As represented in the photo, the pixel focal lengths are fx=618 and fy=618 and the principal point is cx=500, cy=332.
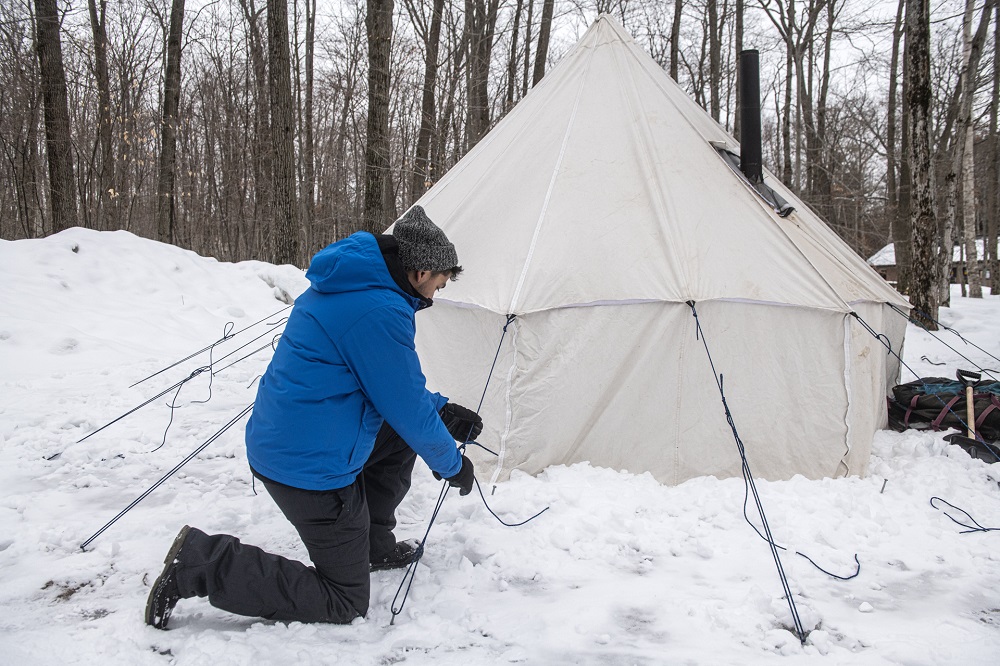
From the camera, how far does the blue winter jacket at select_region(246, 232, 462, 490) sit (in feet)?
6.59

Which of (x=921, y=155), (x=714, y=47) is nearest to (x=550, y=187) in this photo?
(x=921, y=155)

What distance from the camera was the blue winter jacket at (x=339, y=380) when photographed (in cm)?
201

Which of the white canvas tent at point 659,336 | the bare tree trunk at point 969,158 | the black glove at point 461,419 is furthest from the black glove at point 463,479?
the bare tree trunk at point 969,158

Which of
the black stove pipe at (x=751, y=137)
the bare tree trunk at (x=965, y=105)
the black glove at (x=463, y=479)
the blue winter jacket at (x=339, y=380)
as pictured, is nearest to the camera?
the blue winter jacket at (x=339, y=380)

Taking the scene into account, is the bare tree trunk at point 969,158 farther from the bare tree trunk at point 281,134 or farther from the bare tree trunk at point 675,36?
the bare tree trunk at point 281,134

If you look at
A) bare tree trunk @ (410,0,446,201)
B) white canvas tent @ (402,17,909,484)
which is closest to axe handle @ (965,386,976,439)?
white canvas tent @ (402,17,909,484)

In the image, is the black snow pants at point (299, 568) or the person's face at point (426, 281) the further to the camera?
the person's face at point (426, 281)

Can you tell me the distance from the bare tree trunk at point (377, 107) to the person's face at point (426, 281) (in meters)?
5.39

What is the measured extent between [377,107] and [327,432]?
6481 mm

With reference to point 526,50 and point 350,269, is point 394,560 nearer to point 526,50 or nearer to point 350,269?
point 350,269

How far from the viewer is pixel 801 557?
8.82 feet

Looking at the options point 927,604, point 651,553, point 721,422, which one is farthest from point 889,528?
point 651,553

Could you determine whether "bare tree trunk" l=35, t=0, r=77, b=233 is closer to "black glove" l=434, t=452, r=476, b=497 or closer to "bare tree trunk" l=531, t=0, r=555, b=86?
"bare tree trunk" l=531, t=0, r=555, b=86

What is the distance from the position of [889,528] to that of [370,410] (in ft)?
8.27
